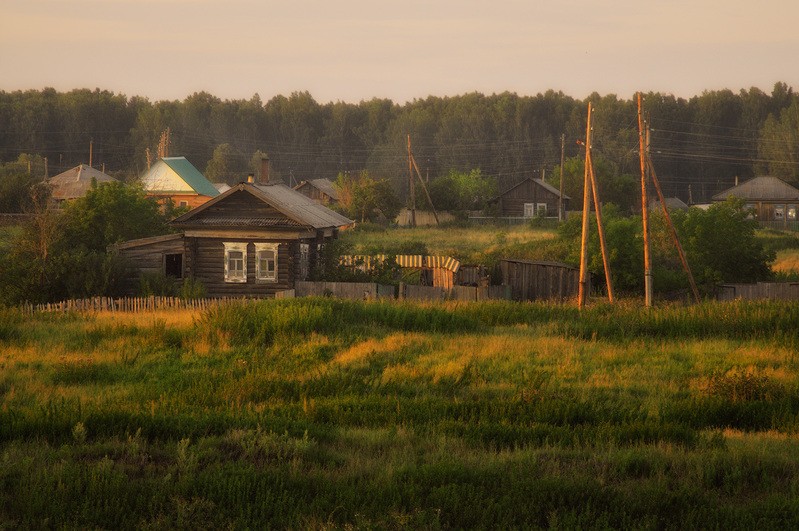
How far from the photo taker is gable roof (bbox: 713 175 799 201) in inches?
3263

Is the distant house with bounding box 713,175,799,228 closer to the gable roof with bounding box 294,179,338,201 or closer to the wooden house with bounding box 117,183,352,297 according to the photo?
the gable roof with bounding box 294,179,338,201

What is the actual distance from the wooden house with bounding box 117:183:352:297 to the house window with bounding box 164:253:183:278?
1.14 m

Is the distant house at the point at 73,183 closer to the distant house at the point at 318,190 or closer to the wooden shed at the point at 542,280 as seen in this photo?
the distant house at the point at 318,190

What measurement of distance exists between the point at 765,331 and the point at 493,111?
376 ft

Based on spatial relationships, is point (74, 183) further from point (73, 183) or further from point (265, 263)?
point (265, 263)

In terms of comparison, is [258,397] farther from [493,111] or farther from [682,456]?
[493,111]

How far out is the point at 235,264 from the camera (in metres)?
32.9

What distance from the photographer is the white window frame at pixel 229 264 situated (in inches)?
1291

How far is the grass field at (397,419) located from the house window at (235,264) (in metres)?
10.8

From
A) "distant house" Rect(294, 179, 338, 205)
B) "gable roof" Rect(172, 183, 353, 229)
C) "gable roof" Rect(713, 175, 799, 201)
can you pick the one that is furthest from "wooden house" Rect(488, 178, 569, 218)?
"gable roof" Rect(172, 183, 353, 229)

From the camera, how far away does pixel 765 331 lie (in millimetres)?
20359

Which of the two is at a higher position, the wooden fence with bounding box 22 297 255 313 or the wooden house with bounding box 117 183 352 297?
the wooden house with bounding box 117 183 352 297

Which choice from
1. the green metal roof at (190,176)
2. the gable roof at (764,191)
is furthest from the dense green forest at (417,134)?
the green metal roof at (190,176)

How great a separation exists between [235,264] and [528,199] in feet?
167
